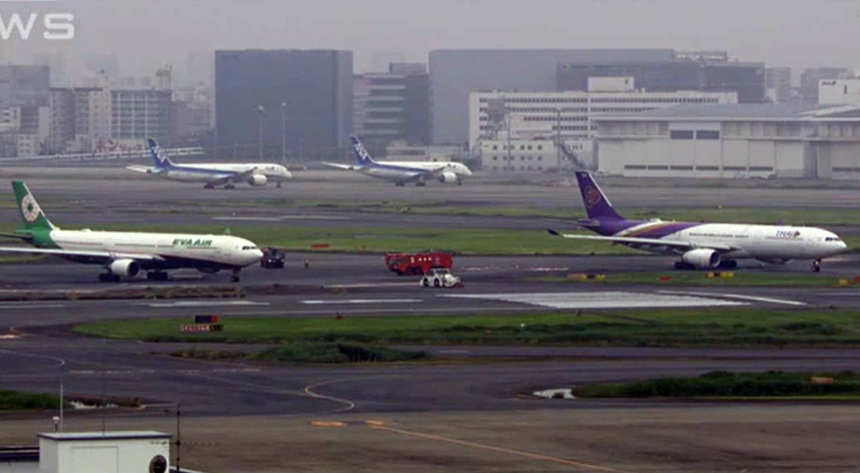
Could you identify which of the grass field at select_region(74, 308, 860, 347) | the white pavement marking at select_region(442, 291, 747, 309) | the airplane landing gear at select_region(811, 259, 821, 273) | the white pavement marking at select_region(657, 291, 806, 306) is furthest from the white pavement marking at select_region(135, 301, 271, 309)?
the airplane landing gear at select_region(811, 259, 821, 273)

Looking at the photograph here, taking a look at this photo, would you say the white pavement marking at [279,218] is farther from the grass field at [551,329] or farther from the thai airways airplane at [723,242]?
the grass field at [551,329]

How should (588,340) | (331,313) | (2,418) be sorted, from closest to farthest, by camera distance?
(2,418)
(588,340)
(331,313)

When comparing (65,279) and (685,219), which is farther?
(685,219)

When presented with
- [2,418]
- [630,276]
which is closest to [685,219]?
[630,276]

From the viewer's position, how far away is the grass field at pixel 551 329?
243 ft

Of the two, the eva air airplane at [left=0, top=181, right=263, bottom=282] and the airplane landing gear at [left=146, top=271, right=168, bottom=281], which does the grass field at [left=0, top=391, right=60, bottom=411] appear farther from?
the airplane landing gear at [left=146, top=271, right=168, bottom=281]

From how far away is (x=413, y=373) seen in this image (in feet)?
210

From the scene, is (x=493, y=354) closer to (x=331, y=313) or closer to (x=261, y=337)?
(x=261, y=337)

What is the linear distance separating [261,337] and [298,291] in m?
23.5

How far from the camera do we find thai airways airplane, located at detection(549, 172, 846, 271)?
370 ft

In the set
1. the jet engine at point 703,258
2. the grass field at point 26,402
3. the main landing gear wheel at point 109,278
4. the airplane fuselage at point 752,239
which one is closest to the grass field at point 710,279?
the airplane fuselage at point 752,239

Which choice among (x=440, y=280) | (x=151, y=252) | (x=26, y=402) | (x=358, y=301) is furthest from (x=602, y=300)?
(x=26, y=402)

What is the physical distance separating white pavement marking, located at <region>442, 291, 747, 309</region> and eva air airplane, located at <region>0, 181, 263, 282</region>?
15.1 metres

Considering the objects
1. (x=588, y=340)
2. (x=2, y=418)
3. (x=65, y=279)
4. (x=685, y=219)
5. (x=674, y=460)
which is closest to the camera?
(x=674, y=460)
